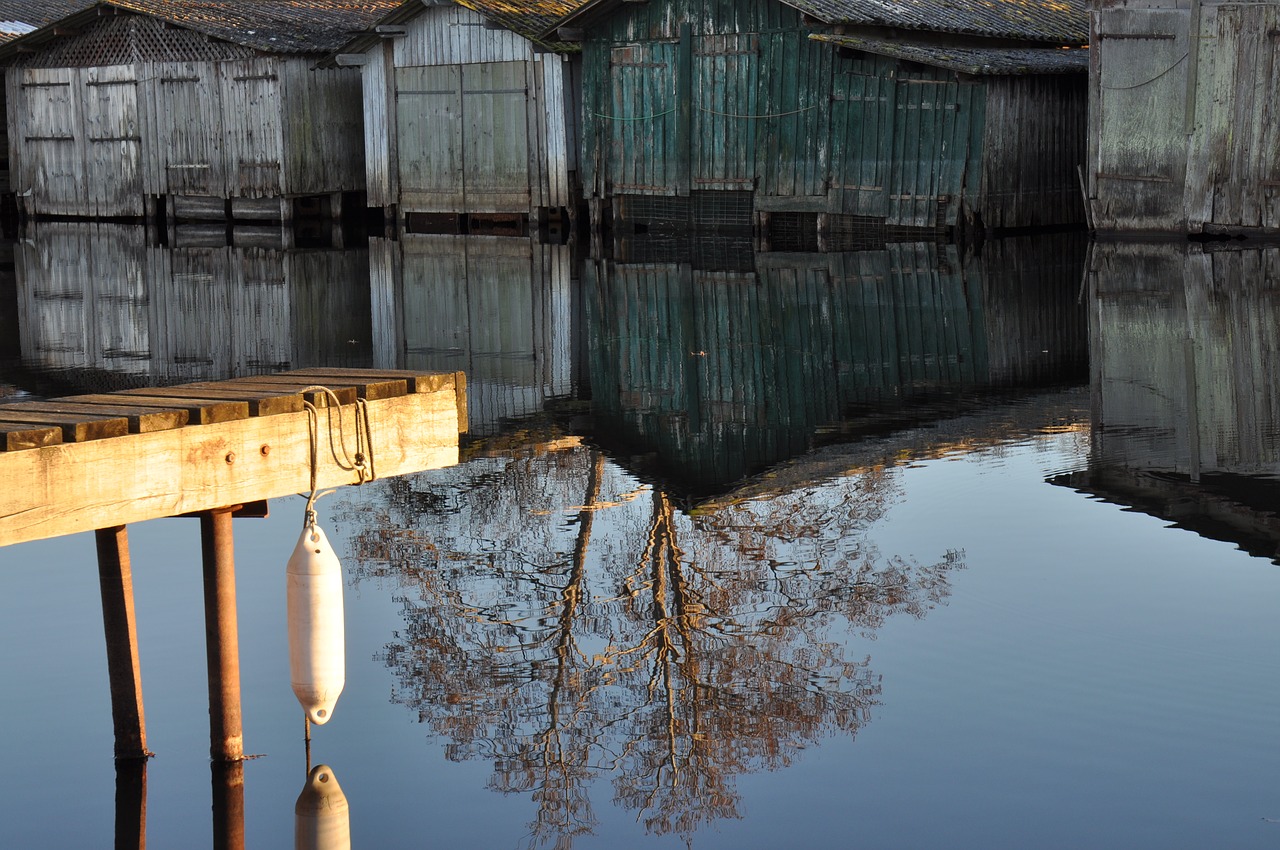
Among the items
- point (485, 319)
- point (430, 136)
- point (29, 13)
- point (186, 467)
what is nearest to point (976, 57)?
point (430, 136)

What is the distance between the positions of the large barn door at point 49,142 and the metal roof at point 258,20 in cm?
99

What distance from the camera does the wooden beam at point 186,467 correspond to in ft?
16.6

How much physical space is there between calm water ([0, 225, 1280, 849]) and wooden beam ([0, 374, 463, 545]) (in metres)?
0.95

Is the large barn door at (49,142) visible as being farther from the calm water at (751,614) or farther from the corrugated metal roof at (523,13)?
the calm water at (751,614)

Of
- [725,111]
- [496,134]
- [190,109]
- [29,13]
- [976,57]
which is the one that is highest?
[29,13]

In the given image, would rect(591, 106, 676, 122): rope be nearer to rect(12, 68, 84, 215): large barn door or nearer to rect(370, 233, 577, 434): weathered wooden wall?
rect(370, 233, 577, 434): weathered wooden wall

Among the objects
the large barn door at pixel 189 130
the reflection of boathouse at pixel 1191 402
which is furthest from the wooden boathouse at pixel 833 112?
the large barn door at pixel 189 130

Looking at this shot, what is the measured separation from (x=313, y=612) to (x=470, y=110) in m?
27.2

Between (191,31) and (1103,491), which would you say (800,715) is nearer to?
(1103,491)

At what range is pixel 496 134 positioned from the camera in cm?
3191

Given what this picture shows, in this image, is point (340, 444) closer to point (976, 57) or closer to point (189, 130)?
point (976, 57)

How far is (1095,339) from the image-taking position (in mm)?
15531

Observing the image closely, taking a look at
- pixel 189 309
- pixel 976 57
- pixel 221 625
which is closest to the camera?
pixel 221 625

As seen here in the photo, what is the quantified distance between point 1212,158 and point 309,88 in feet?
54.9
